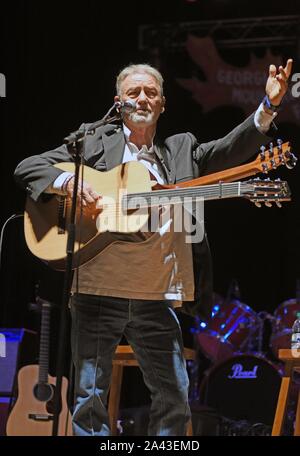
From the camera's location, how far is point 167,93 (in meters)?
7.88

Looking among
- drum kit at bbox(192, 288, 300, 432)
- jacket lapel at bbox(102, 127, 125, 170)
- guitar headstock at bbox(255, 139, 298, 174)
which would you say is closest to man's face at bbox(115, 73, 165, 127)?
jacket lapel at bbox(102, 127, 125, 170)

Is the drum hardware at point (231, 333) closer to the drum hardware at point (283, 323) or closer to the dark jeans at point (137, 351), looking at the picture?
the drum hardware at point (283, 323)

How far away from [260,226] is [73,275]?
4406mm

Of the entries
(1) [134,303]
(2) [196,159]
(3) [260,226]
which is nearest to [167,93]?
(3) [260,226]

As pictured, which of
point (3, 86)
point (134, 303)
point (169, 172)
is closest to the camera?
point (134, 303)

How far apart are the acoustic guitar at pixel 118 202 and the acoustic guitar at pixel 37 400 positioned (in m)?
2.10

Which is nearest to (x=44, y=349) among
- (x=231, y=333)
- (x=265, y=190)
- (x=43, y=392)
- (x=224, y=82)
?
(x=43, y=392)

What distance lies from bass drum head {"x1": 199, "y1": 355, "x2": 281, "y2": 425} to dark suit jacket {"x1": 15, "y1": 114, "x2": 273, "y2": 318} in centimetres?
303

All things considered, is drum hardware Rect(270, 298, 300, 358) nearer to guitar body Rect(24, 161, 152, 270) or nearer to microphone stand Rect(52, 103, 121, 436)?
guitar body Rect(24, 161, 152, 270)

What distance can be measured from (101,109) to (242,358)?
2495 millimetres

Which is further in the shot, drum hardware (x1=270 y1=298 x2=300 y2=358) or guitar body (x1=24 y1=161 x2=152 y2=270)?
drum hardware (x1=270 y1=298 x2=300 y2=358)

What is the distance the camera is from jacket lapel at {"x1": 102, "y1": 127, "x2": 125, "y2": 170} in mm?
3803

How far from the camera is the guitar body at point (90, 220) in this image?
3629 millimetres

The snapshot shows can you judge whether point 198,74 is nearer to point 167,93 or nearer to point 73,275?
point 167,93
